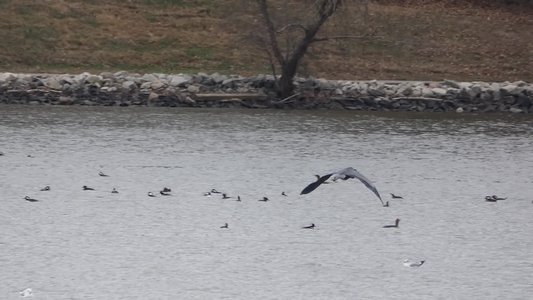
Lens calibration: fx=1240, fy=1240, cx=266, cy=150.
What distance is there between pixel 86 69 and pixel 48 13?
11.9ft

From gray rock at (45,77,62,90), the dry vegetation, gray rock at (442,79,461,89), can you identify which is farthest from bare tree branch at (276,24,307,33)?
gray rock at (45,77,62,90)

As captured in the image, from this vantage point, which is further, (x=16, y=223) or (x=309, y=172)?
(x=309, y=172)

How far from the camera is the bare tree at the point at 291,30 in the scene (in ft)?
115

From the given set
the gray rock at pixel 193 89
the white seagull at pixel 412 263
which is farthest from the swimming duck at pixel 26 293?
the gray rock at pixel 193 89

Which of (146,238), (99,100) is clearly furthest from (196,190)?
(99,100)

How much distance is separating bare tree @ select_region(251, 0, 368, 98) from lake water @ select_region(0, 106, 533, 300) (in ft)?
5.01

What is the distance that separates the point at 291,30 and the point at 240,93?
2634 millimetres

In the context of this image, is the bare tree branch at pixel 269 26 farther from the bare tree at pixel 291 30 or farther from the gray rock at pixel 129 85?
the gray rock at pixel 129 85

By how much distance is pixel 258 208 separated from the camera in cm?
2222

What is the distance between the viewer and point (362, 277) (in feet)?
56.5

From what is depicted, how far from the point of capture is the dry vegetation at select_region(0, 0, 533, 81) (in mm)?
39781

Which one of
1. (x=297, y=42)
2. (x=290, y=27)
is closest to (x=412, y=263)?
(x=290, y=27)

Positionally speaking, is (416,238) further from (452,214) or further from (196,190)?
(196,190)

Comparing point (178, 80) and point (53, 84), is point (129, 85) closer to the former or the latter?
point (178, 80)
